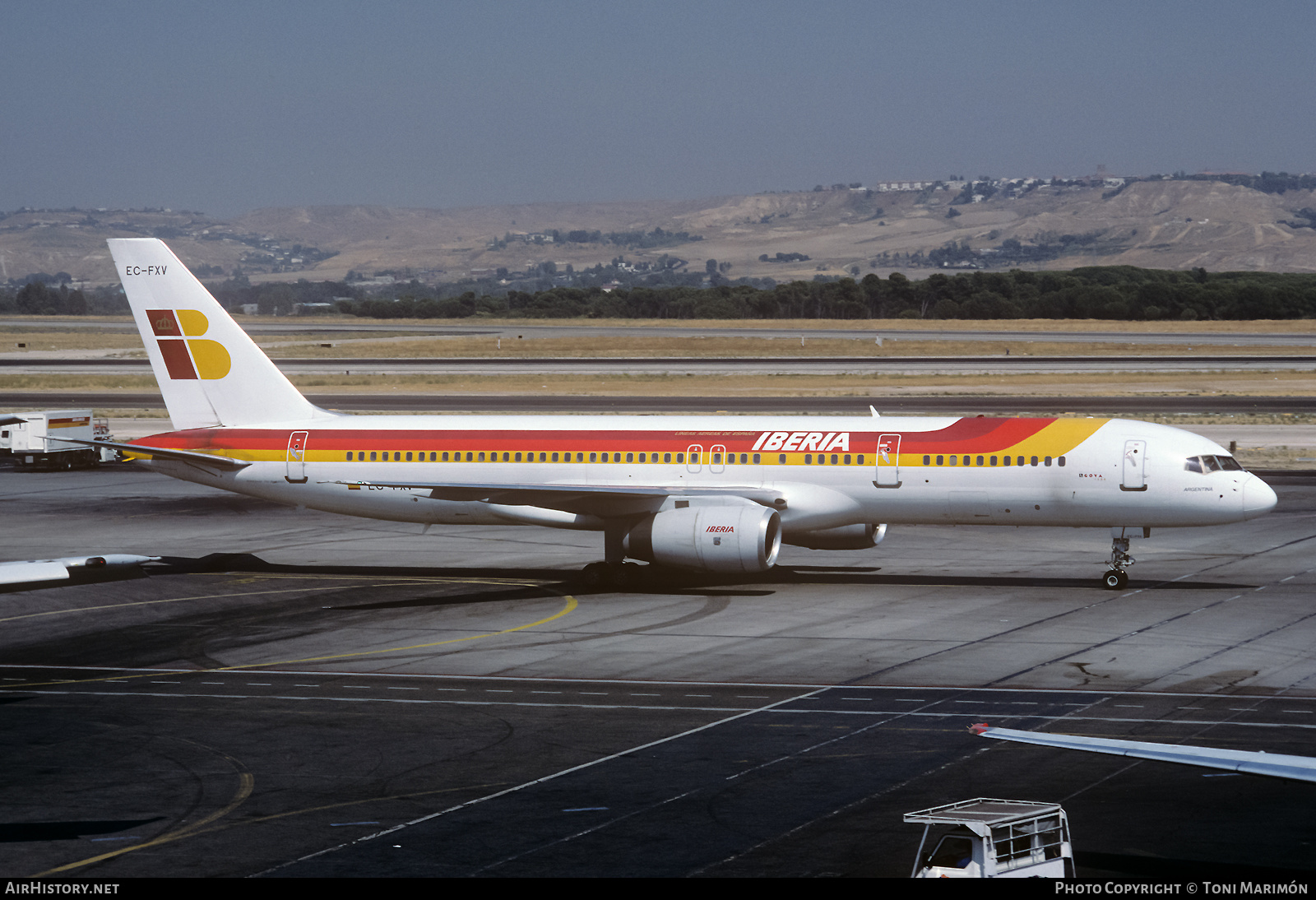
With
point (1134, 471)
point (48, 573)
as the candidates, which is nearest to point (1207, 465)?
point (1134, 471)

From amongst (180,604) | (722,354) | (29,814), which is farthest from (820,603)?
(722,354)

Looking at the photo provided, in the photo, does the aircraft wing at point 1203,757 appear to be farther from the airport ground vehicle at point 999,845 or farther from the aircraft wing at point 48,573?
the aircraft wing at point 48,573

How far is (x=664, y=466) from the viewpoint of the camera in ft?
132

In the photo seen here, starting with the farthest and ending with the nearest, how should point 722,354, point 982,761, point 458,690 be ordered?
point 722,354 → point 458,690 → point 982,761

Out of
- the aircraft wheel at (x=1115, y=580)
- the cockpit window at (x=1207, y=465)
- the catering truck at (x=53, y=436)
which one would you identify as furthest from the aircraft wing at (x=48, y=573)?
the catering truck at (x=53, y=436)

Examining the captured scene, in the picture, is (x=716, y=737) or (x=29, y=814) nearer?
(x=29, y=814)

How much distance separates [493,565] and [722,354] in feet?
302

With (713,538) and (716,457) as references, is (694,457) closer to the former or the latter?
(716,457)

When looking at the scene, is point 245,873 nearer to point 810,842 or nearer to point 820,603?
point 810,842

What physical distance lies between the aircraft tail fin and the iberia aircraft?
0.06 m

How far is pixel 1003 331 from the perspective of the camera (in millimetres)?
156000

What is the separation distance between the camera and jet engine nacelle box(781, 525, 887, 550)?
133 ft

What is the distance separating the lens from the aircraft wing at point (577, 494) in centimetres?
3859

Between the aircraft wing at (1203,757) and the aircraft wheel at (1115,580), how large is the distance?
26.4 meters
